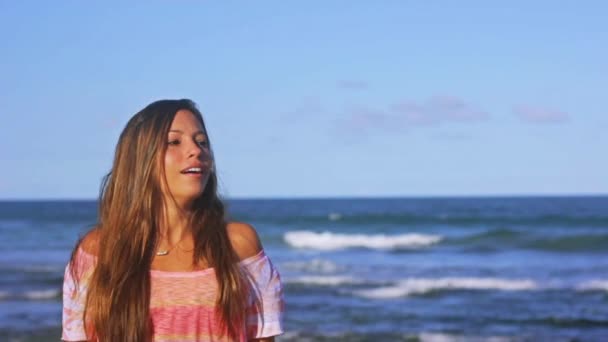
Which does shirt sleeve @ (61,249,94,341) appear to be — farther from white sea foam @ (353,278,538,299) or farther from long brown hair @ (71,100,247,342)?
white sea foam @ (353,278,538,299)

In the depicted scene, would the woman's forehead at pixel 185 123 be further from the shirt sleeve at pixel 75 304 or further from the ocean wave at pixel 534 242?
the ocean wave at pixel 534 242

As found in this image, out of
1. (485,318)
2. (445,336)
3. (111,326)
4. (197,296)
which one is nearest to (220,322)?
(197,296)

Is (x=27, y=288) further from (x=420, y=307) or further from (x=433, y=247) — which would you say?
(x=433, y=247)

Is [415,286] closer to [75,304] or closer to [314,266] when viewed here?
[314,266]

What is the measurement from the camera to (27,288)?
14.7 metres

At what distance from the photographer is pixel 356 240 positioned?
28484 mm

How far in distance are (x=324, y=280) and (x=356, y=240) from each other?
41.4ft

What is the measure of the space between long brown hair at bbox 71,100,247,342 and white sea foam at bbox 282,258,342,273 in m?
15.5

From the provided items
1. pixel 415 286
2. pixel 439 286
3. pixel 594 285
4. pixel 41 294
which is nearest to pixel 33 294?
pixel 41 294

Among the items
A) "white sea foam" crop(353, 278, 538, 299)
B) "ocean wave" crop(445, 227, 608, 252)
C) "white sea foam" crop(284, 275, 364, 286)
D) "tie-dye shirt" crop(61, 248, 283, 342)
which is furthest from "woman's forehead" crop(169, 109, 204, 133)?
"ocean wave" crop(445, 227, 608, 252)

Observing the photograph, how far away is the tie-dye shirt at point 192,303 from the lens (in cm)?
226

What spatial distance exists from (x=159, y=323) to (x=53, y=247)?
24006mm

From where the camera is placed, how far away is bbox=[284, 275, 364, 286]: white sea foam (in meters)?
15.6

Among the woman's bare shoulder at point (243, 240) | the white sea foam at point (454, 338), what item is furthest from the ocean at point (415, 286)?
the woman's bare shoulder at point (243, 240)
